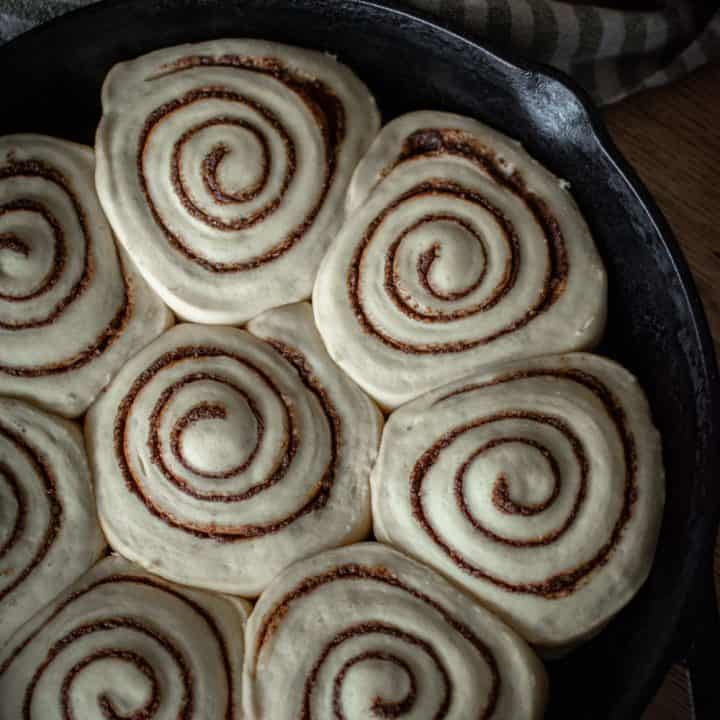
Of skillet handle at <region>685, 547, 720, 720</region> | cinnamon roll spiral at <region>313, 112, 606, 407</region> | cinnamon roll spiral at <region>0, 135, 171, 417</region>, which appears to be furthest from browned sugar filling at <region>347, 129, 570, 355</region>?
skillet handle at <region>685, 547, 720, 720</region>

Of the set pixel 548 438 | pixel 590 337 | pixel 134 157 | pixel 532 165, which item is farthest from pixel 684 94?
pixel 134 157

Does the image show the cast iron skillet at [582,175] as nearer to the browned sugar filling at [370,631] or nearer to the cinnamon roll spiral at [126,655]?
the browned sugar filling at [370,631]

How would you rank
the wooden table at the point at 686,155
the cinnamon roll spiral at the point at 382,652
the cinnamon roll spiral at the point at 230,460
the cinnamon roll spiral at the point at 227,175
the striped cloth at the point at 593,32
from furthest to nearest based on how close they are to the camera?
the wooden table at the point at 686,155
the striped cloth at the point at 593,32
the cinnamon roll spiral at the point at 227,175
the cinnamon roll spiral at the point at 230,460
the cinnamon roll spiral at the point at 382,652

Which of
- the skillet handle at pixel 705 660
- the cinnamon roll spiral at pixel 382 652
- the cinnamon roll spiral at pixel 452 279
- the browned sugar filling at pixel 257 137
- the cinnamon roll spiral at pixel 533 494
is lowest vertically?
the skillet handle at pixel 705 660

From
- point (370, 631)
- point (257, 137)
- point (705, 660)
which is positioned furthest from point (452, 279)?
point (705, 660)

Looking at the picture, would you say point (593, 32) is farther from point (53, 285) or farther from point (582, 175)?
point (53, 285)

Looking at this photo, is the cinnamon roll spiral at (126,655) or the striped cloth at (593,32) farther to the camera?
the striped cloth at (593,32)

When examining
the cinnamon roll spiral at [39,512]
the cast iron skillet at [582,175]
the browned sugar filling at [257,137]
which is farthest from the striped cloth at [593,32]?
the cinnamon roll spiral at [39,512]

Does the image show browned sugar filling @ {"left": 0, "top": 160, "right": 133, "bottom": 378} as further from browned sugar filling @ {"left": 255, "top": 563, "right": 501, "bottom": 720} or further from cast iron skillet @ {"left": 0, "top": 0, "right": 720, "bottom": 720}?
browned sugar filling @ {"left": 255, "top": 563, "right": 501, "bottom": 720}
